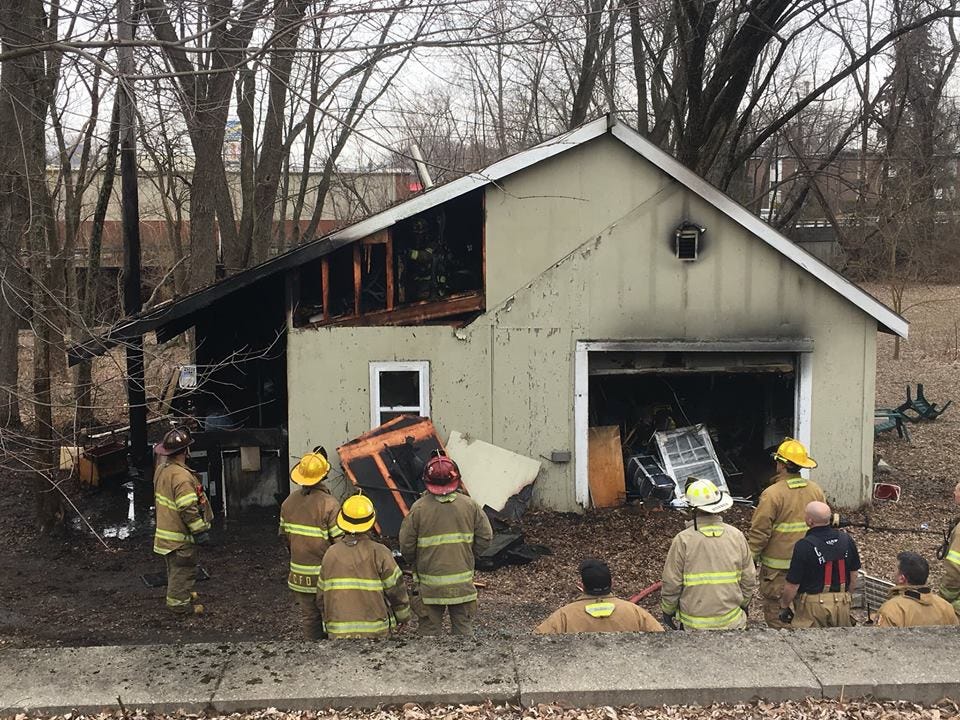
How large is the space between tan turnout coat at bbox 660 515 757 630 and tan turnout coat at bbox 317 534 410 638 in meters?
1.97

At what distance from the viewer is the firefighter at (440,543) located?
20.9 ft

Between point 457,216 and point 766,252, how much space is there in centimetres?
439

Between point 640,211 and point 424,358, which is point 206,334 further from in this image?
point 640,211

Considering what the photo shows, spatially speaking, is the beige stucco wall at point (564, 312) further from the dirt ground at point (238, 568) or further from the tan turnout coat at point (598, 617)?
the tan turnout coat at point (598, 617)

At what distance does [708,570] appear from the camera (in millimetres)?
5629

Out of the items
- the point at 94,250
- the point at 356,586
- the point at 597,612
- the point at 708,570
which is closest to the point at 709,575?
the point at 708,570

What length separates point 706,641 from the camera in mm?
4562

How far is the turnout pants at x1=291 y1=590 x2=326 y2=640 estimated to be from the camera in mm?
6570

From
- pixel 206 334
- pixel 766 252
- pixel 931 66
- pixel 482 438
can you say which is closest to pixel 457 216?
pixel 482 438

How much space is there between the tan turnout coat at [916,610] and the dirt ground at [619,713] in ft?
4.60

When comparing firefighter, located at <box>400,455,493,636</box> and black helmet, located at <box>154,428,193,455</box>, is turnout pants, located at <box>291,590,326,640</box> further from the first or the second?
black helmet, located at <box>154,428,193,455</box>

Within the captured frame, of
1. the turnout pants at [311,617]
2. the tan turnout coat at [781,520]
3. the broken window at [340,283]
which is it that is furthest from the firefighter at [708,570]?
the broken window at [340,283]

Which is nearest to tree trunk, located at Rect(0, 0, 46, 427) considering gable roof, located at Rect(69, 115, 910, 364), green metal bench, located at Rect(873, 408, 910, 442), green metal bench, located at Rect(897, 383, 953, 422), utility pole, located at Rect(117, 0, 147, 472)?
utility pole, located at Rect(117, 0, 147, 472)

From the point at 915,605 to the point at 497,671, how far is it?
2.98m
